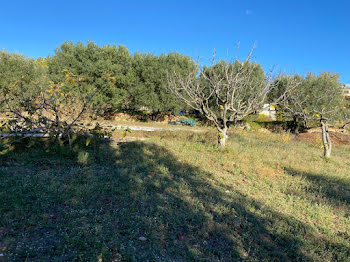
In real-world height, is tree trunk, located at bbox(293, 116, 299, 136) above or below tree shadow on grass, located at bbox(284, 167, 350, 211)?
above

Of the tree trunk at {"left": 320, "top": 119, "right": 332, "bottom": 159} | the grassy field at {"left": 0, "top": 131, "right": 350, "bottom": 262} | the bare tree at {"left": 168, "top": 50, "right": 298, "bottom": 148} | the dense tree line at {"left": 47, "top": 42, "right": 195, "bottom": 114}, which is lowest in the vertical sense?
the grassy field at {"left": 0, "top": 131, "right": 350, "bottom": 262}

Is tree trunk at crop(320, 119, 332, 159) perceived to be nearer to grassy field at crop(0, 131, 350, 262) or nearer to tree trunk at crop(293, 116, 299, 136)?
grassy field at crop(0, 131, 350, 262)

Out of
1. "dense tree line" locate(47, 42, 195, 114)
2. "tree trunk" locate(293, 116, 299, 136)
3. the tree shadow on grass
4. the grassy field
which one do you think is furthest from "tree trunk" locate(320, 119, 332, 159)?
"dense tree line" locate(47, 42, 195, 114)

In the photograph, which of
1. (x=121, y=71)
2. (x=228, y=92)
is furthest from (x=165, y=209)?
(x=121, y=71)

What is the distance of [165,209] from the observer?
3639mm

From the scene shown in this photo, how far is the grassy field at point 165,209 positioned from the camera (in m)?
2.71

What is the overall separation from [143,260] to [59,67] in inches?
705

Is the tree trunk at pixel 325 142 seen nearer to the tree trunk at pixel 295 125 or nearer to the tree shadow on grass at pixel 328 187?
the tree shadow on grass at pixel 328 187

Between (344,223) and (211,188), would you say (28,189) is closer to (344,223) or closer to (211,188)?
(211,188)

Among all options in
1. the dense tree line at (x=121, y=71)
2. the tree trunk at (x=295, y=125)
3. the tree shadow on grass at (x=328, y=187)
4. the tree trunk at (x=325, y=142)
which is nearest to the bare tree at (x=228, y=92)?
the tree trunk at (x=325, y=142)

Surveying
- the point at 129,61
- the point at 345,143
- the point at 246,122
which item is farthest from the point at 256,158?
the point at 129,61

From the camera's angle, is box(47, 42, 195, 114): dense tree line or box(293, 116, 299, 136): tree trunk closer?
box(293, 116, 299, 136): tree trunk

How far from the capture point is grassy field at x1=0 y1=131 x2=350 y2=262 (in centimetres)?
271

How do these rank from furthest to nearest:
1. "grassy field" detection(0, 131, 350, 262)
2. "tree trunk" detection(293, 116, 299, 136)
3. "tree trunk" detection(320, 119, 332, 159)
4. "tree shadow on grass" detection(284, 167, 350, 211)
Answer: "tree trunk" detection(293, 116, 299, 136)
"tree trunk" detection(320, 119, 332, 159)
"tree shadow on grass" detection(284, 167, 350, 211)
"grassy field" detection(0, 131, 350, 262)
